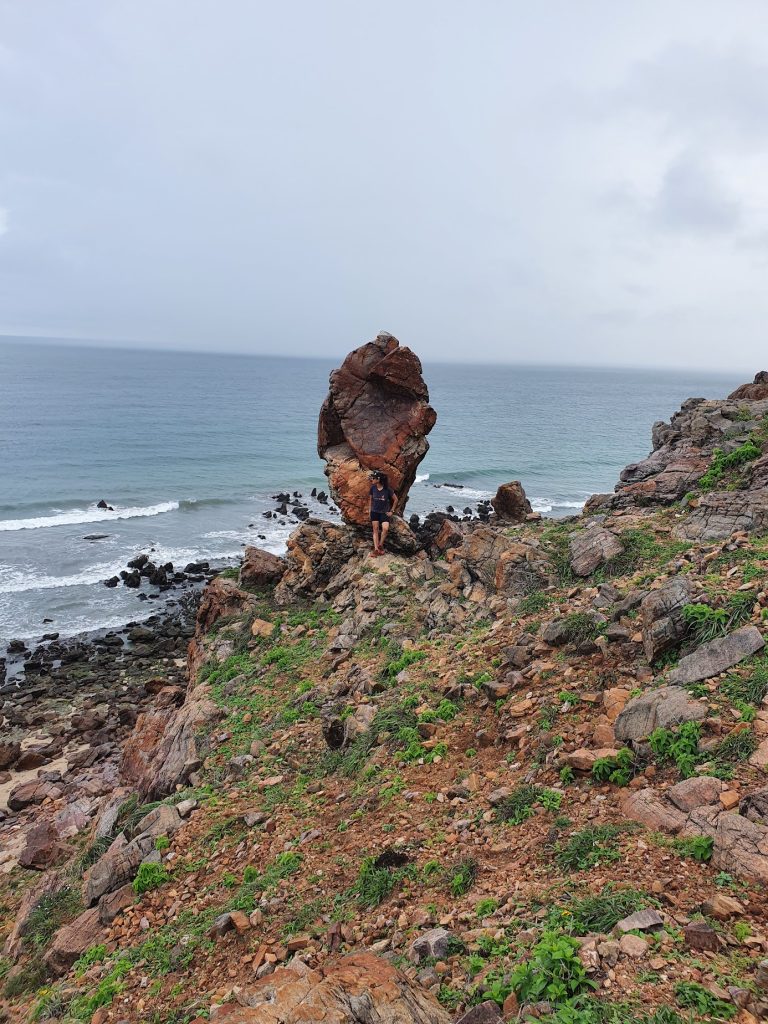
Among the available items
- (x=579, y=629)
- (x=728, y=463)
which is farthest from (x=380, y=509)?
(x=728, y=463)

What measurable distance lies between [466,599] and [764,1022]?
445 inches

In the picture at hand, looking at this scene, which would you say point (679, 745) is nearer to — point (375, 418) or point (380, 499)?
point (380, 499)

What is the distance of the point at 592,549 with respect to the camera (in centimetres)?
1498

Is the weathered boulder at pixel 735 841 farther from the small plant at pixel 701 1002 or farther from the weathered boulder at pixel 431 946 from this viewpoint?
the weathered boulder at pixel 431 946

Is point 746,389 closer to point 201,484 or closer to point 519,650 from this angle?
point 519,650

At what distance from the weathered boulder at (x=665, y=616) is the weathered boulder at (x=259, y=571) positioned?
12.8 meters

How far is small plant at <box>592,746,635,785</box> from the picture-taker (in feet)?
26.1

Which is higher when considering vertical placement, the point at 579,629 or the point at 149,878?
the point at 579,629

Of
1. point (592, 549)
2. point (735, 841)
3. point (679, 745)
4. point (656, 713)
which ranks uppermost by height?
point (592, 549)

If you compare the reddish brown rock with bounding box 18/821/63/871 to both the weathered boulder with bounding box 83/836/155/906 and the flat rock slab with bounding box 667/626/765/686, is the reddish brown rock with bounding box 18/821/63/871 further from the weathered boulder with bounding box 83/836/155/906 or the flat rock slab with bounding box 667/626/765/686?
the flat rock slab with bounding box 667/626/765/686

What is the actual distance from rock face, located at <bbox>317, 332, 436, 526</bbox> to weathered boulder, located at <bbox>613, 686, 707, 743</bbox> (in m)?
12.4

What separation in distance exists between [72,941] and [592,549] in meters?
12.7

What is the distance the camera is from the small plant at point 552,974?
5145 millimetres

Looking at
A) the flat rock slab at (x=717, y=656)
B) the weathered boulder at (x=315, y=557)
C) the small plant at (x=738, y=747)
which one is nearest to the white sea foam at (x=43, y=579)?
the weathered boulder at (x=315, y=557)
